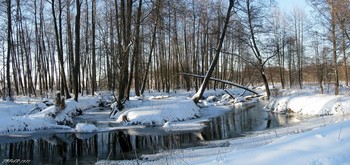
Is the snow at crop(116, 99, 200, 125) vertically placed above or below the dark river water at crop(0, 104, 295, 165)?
above

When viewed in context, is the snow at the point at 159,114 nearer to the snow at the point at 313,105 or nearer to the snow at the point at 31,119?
the snow at the point at 31,119

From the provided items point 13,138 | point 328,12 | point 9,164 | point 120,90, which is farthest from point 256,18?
point 9,164

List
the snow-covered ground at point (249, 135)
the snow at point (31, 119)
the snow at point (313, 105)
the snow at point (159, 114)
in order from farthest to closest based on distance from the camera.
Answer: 1. the snow at point (159, 114)
2. the snow at point (313, 105)
3. the snow at point (31, 119)
4. the snow-covered ground at point (249, 135)

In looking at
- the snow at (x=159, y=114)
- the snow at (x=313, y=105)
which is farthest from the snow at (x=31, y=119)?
the snow at (x=313, y=105)

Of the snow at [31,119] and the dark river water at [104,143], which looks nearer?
the dark river water at [104,143]

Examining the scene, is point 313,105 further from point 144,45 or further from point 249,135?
point 144,45

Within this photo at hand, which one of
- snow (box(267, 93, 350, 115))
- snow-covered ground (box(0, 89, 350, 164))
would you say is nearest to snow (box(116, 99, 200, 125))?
snow-covered ground (box(0, 89, 350, 164))

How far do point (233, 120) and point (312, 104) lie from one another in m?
4.70

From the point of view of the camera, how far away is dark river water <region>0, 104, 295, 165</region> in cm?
1085

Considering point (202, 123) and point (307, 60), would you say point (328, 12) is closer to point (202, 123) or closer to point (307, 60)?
point (202, 123)

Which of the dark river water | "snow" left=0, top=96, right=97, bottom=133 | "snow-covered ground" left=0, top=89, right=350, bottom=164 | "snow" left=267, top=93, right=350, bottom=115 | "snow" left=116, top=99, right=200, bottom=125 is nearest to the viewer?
"snow-covered ground" left=0, top=89, right=350, bottom=164

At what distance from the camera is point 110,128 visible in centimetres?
1680

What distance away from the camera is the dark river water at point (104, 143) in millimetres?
10852

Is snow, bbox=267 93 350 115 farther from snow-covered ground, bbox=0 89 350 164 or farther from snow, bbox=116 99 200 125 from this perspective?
snow, bbox=116 99 200 125
